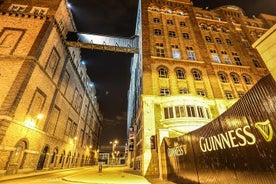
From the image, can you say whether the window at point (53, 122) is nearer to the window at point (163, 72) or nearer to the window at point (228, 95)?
the window at point (163, 72)

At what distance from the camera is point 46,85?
18734 millimetres

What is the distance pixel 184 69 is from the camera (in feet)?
72.9

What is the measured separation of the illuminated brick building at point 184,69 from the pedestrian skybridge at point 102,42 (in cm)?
433

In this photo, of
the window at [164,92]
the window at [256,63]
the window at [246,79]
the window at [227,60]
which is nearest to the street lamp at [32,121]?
the window at [164,92]

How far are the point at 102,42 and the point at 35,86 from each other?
49.6ft

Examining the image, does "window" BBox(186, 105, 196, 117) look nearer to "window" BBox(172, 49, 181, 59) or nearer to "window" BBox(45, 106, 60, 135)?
"window" BBox(172, 49, 181, 59)

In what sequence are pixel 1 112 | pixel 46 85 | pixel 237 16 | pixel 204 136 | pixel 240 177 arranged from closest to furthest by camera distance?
pixel 240 177 → pixel 204 136 → pixel 1 112 → pixel 46 85 → pixel 237 16

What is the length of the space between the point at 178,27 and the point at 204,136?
81.9 feet

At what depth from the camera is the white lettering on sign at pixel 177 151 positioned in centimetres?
879

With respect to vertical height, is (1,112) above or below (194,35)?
below

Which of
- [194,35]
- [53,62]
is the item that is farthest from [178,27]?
[53,62]

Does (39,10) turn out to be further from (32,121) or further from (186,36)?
(186,36)

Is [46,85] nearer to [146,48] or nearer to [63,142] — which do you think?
[63,142]

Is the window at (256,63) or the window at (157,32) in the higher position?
the window at (157,32)
